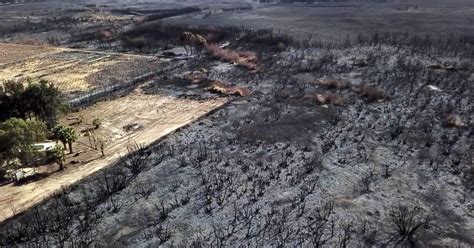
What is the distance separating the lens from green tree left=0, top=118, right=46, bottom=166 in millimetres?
14516

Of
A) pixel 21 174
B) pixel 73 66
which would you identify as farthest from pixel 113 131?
pixel 73 66

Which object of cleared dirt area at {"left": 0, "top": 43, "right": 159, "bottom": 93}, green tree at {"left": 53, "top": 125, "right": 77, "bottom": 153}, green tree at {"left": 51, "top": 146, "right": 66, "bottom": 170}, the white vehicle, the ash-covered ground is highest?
cleared dirt area at {"left": 0, "top": 43, "right": 159, "bottom": 93}

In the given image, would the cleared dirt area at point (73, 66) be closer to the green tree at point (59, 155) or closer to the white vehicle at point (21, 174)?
the green tree at point (59, 155)

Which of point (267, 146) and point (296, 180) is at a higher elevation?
point (267, 146)

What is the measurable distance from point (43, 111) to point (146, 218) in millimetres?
8770

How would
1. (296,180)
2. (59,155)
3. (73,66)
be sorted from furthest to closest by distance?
(73,66) < (59,155) < (296,180)

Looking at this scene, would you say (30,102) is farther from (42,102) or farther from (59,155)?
(59,155)

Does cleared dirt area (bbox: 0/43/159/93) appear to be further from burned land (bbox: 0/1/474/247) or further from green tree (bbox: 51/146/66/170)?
green tree (bbox: 51/146/66/170)

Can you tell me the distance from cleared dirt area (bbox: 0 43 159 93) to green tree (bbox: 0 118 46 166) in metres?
9.68

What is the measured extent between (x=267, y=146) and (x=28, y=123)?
28.5 feet

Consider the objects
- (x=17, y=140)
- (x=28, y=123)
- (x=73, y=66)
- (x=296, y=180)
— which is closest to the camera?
(x=296, y=180)

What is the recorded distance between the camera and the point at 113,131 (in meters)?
18.4

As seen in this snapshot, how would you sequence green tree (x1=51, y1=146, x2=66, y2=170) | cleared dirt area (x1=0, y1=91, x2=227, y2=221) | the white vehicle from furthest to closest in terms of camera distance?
green tree (x1=51, y1=146, x2=66, y2=170), the white vehicle, cleared dirt area (x1=0, y1=91, x2=227, y2=221)

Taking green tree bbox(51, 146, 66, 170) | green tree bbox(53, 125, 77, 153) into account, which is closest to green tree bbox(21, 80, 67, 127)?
green tree bbox(53, 125, 77, 153)
